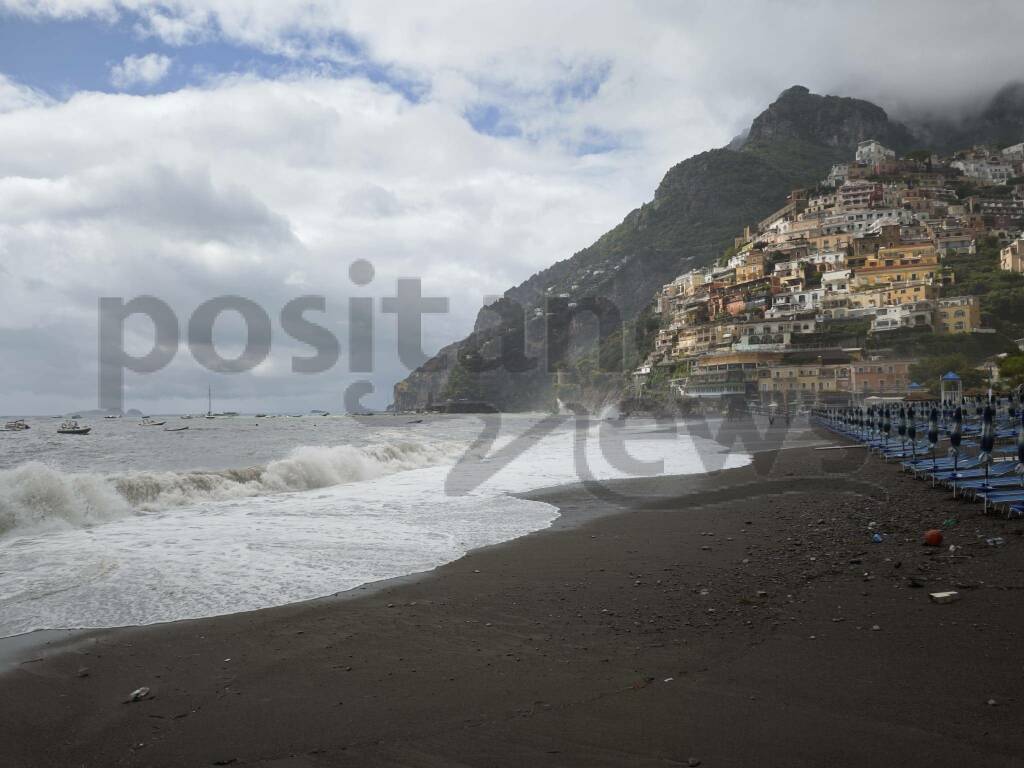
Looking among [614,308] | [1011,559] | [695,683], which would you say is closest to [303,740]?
[695,683]

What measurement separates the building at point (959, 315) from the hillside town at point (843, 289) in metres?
0.13

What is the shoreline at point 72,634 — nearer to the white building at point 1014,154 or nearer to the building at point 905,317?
the building at point 905,317

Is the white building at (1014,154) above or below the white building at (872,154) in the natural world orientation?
below

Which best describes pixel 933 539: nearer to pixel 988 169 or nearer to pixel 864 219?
pixel 864 219

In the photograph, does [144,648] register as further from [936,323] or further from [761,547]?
[936,323]

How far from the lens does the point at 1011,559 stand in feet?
22.4

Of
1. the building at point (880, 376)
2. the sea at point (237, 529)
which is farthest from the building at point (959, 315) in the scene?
the sea at point (237, 529)

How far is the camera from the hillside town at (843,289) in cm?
7981

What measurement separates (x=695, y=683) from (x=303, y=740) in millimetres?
2320

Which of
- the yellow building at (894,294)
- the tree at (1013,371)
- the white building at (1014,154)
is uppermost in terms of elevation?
the white building at (1014,154)

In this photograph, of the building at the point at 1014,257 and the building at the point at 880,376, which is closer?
the building at the point at 880,376

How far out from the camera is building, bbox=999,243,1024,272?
281 ft

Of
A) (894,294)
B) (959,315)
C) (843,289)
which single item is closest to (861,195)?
(843,289)

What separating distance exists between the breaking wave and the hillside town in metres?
62.8
